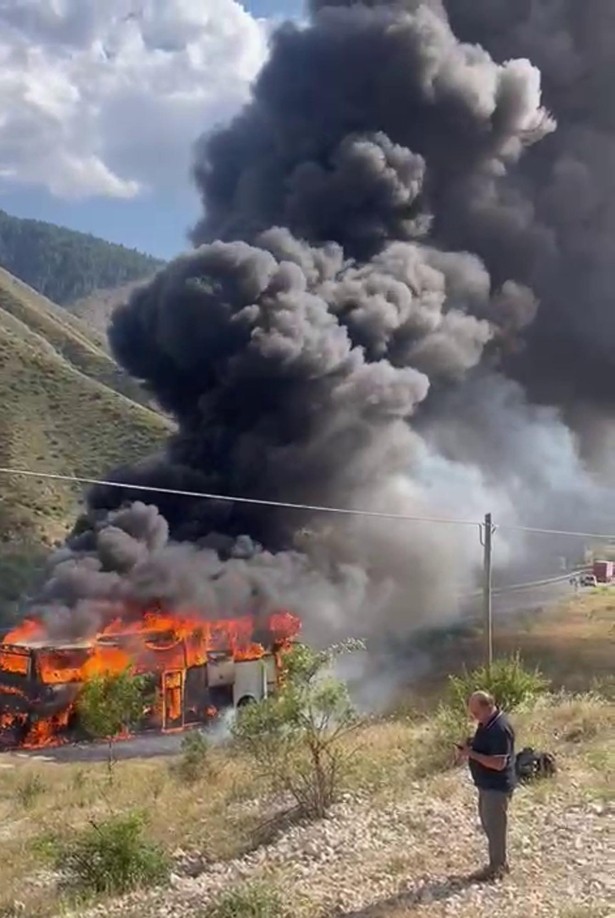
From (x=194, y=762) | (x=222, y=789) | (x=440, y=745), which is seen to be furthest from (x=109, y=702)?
(x=440, y=745)

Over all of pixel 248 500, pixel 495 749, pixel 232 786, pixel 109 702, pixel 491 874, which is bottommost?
pixel 232 786

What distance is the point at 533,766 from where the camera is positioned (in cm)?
1265

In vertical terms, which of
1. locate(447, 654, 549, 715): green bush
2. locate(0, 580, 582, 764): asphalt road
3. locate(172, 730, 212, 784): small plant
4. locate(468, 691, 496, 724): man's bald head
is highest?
locate(468, 691, 496, 724): man's bald head

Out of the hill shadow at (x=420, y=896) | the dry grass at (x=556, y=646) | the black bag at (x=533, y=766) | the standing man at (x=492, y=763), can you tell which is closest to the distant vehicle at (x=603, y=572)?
the dry grass at (x=556, y=646)

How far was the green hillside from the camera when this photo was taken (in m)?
55.6

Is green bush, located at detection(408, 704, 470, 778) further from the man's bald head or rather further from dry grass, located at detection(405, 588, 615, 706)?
dry grass, located at detection(405, 588, 615, 706)

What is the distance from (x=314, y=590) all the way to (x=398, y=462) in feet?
20.8

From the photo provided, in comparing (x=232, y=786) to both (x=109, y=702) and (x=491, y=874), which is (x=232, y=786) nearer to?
(x=109, y=702)

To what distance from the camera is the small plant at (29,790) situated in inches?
744

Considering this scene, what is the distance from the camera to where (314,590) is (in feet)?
92.6

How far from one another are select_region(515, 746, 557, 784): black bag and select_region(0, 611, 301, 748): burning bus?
34.1 feet

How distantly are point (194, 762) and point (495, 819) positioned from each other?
9.69 m

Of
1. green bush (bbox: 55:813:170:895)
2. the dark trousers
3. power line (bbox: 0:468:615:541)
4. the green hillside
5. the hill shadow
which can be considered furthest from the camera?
the green hillside

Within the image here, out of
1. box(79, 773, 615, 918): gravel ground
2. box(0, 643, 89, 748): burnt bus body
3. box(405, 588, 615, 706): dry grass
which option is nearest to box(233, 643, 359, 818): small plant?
box(79, 773, 615, 918): gravel ground
